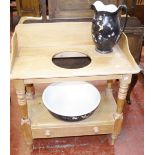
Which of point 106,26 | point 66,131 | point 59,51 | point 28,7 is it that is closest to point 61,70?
point 59,51

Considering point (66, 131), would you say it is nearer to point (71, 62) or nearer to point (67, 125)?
point (67, 125)

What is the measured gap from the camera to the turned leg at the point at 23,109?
1.14m

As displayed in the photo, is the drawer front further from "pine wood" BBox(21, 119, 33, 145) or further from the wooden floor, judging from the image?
the wooden floor

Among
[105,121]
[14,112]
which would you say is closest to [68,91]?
[105,121]

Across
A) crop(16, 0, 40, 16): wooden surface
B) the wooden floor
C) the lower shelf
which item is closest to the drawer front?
the lower shelf

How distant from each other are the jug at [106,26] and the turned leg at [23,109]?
464mm

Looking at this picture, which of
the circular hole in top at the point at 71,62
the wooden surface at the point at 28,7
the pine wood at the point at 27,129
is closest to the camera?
the pine wood at the point at 27,129

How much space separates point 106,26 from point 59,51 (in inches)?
11.9

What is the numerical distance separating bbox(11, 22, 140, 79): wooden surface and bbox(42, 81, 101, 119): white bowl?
32 centimetres

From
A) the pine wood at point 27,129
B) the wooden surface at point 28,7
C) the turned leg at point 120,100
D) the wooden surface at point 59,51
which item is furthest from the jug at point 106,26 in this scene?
the wooden surface at point 28,7

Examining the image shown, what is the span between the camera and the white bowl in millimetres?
1463

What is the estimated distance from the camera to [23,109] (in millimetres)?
1258

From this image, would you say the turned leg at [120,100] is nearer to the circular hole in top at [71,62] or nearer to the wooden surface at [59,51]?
the wooden surface at [59,51]
